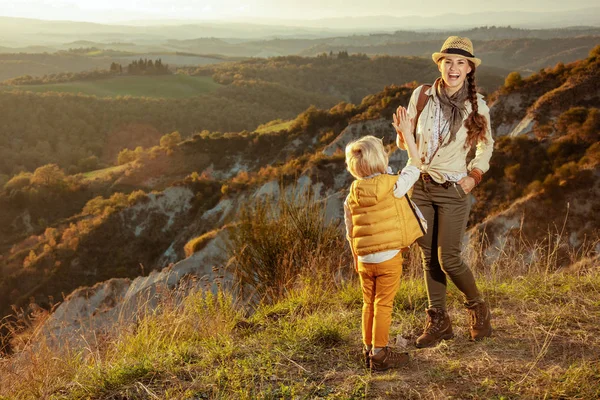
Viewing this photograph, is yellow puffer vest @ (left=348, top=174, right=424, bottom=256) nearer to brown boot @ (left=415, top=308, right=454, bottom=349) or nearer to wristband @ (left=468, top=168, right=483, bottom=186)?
wristband @ (left=468, top=168, right=483, bottom=186)

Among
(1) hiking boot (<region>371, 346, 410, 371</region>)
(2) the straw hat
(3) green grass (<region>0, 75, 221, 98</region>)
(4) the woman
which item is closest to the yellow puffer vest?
(4) the woman

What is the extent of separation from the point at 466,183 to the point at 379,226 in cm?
73

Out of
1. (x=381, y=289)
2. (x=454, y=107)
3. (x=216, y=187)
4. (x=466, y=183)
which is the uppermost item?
(x=454, y=107)

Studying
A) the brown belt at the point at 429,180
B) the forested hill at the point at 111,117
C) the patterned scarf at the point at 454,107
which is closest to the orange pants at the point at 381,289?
the brown belt at the point at 429,180

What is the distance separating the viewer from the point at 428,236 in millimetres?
3160

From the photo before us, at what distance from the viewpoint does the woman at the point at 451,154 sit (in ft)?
9.71

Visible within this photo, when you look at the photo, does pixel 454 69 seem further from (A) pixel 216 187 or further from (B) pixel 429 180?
(A) pixel 216 187

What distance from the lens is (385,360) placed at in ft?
9.30

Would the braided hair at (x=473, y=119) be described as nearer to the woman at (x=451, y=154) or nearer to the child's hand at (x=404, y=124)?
the woman at (x=451, y=154)

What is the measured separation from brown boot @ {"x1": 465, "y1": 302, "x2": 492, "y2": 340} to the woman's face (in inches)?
61.1

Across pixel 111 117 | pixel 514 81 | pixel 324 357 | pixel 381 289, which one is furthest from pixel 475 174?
pixel 111 117

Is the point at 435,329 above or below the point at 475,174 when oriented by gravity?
below

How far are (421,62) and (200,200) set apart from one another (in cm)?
16300

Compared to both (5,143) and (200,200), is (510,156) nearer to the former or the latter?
(200,200)
